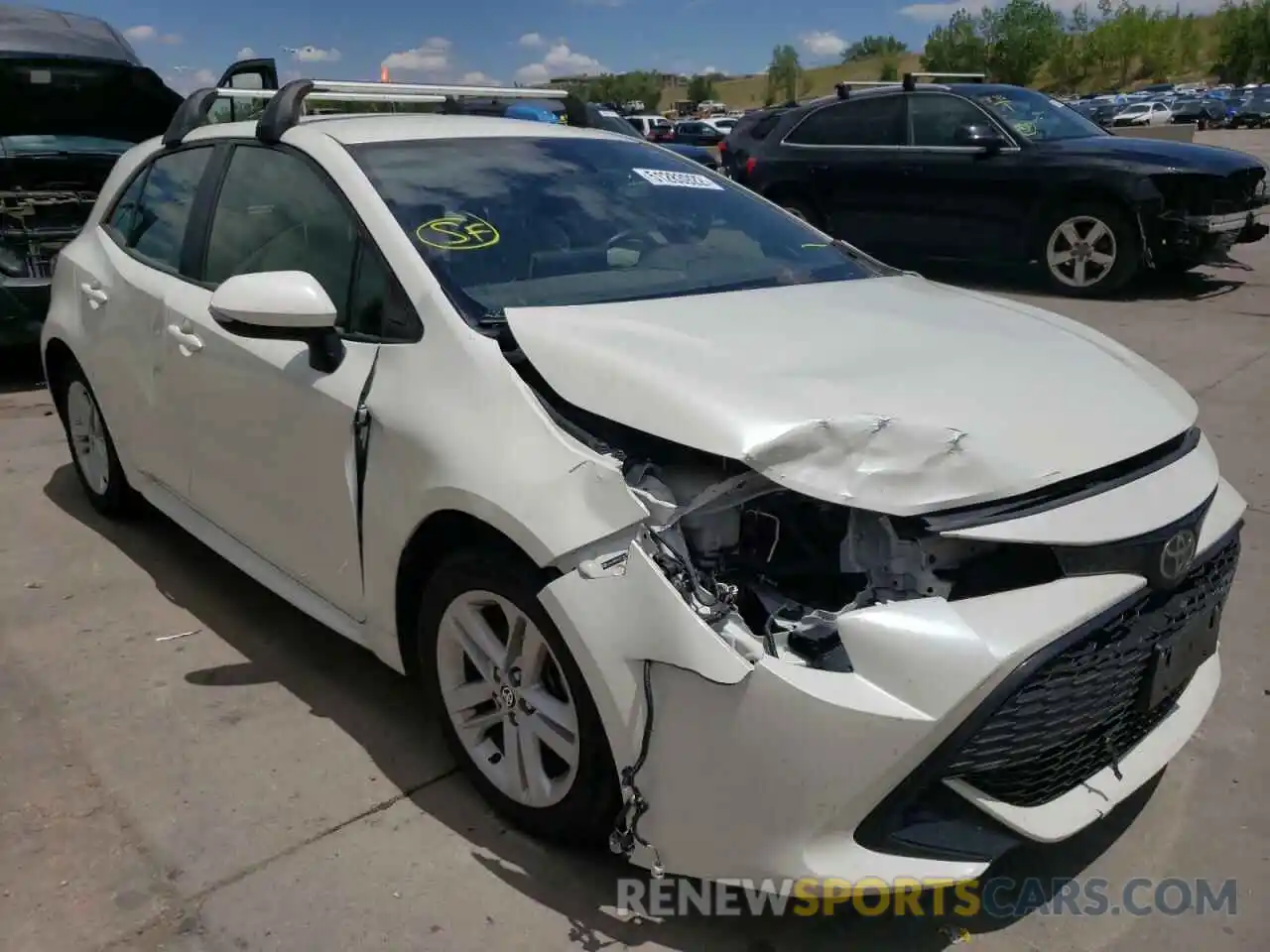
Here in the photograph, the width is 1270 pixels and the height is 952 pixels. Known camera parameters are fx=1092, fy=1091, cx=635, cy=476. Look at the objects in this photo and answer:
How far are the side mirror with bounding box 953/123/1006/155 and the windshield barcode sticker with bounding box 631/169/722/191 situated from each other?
636cm

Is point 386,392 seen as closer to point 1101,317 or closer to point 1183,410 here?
point 1183,410

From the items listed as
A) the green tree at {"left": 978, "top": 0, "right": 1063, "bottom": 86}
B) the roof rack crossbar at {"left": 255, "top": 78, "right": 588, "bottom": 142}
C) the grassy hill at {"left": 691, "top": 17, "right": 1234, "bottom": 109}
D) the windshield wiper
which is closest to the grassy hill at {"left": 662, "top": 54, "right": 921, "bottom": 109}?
the grassy hill at {"left": 691, "top": 17, "right": 1234, "bottom": 109}

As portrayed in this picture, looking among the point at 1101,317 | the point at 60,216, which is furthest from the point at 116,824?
the point at 1101,317

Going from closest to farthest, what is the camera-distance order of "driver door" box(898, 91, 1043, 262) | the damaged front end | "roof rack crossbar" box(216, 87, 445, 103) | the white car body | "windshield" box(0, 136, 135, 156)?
1. "roof rack crossbar" box(216, 87, 445, 103)
2. "windshield" box(0, 136, 135, 156)
3. the damaged front end
4. "driver door" box(898, 91, 1043, 262)
5. the white car body

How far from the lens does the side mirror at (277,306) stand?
2.68 metres

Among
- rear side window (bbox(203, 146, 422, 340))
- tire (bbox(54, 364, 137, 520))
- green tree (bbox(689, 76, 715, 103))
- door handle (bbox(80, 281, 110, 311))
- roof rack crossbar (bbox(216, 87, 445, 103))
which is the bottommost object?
tire (bbox(54, 364, 137, 520))

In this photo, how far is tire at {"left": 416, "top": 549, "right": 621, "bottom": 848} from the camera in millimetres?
2291

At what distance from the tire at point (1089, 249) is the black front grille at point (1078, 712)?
23.4 feet

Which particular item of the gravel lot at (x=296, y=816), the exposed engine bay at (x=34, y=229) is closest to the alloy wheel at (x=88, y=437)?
the gravel lot at (x=296, y=816)

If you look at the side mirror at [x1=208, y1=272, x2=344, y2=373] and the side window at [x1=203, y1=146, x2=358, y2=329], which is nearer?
the side mirror at [x1=208, y1=272, x2=344, y2=373]

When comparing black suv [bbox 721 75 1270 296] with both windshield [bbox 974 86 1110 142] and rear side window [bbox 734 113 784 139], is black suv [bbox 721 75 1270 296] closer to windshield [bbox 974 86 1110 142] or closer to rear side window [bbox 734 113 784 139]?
windshield [bbox 974 86 1110 142]

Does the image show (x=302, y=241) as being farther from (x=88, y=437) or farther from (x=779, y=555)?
(x=88, y=437)

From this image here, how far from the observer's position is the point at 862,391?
224 cm

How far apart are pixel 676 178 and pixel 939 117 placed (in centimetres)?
695
